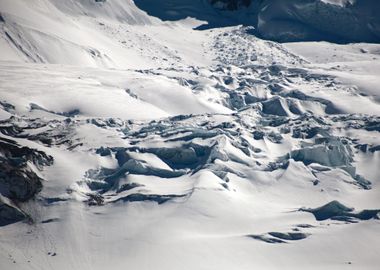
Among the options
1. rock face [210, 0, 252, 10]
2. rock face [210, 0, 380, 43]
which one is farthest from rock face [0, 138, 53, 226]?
rock face [210, 0, 252, 10]

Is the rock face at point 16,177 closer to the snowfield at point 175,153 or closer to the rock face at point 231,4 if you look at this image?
the snowfield at point 175,153

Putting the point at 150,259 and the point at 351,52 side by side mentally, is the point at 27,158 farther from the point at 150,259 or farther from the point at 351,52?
the point at 351,52

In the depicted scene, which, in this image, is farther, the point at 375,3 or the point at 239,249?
the point at 375,3

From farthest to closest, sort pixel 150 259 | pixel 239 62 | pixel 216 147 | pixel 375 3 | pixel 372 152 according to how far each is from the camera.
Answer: pixel 375 3, pixel 239 62, pixel 372 152, pixel 216 147, pixel 150 259

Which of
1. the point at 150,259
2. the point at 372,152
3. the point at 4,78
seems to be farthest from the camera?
the point at 4,78

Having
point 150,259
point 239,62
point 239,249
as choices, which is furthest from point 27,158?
point 239,62

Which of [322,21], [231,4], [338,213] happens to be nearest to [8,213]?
[338,213]

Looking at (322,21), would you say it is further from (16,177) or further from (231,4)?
(16,177)
